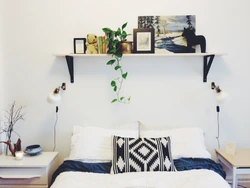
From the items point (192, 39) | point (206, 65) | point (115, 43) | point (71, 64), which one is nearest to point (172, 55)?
point (192, 39)

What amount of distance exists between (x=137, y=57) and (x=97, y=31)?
0.50 m

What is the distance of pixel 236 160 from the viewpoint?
2.37 m

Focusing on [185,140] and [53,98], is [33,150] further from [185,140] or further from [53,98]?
[185,140]

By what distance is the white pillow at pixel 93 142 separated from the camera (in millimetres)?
2439

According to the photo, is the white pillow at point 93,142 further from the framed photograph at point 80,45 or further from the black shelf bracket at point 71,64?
the framed photograph at point 80,45

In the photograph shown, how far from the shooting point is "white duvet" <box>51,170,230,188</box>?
1.89 metres

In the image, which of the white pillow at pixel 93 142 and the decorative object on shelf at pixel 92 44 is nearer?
the white pillow at pixel 93 142

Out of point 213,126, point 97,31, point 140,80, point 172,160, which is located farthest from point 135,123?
point 97,31

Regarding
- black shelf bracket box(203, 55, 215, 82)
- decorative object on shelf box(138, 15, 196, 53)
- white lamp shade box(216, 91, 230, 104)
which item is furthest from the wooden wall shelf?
white lamp shade box(216, 91, 230, 104)

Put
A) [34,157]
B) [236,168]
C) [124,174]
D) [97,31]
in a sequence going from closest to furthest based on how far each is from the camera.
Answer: [124,174], [236,168], [34,157], [97,31]

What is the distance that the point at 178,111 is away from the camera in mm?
2826

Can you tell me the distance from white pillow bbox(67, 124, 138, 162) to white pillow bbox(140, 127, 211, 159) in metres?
0.25

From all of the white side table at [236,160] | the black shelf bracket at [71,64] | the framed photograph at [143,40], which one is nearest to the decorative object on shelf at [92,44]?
the black shelf bracket at [71,64]

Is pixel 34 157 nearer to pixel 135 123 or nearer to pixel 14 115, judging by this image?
pixel 14 115
